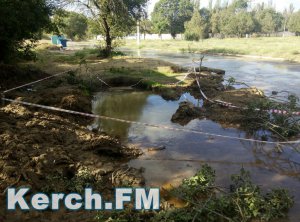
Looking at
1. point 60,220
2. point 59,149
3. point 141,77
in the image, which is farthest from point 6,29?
point 60,220

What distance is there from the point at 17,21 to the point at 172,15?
79501 millimetres

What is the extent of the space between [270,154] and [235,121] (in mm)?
2358

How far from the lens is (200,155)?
768 cm

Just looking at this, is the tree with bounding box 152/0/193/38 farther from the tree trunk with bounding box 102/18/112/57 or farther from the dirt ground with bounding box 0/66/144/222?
the dirt ground with bounding box 0/66/144/222

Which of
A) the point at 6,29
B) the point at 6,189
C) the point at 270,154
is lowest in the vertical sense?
the point at 270,154

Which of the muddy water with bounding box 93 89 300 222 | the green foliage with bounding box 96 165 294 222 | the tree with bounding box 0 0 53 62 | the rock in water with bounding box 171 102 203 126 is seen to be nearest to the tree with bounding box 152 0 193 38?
the tree with bounding box 0 0 53 62

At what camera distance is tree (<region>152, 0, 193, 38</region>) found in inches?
3270

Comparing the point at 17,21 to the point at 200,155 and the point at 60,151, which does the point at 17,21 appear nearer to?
the point at 60,151

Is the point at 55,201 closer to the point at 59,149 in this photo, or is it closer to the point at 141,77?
the point at 59,149

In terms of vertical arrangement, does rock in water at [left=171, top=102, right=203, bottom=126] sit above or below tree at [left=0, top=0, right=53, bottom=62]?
below

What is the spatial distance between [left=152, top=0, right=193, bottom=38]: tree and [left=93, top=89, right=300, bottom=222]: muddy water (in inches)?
2959

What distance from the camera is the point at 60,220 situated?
469 cm

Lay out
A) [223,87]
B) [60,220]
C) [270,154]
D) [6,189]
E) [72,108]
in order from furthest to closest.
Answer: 1. [223,87]
2. [72,108]
3. [270,154]
4. [6,189]
5. [60,220]

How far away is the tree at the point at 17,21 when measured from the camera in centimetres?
1179
